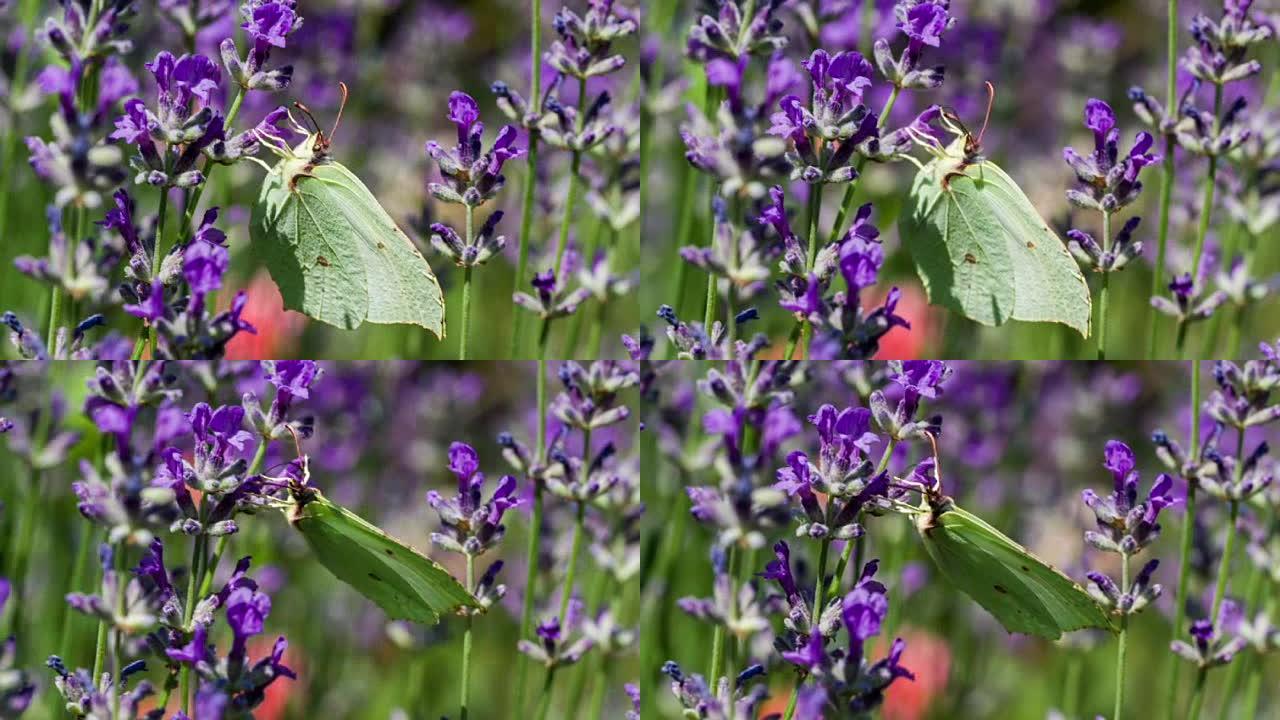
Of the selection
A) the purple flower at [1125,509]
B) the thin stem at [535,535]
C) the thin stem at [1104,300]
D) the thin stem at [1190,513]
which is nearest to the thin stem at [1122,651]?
the purple flower at [1125,509]

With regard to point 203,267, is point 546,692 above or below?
below

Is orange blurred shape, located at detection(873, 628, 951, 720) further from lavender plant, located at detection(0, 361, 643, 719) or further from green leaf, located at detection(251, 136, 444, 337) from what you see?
green leaf, located at detection(251, 136, 444, 337)

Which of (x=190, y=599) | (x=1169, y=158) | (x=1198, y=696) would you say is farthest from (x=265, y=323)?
(x=1198, y=696)

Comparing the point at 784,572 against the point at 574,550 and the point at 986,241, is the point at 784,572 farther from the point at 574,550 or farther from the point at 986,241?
the point at 986,241

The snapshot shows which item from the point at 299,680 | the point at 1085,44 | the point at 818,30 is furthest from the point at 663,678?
the point at 1085,44

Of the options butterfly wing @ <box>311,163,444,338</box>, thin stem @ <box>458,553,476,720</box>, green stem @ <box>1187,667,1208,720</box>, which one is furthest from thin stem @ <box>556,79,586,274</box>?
green stem @ <box>1187,667,1208,720</box>

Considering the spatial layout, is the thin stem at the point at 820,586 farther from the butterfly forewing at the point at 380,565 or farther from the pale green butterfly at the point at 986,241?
the pale green butterfly at the point at 986,241
